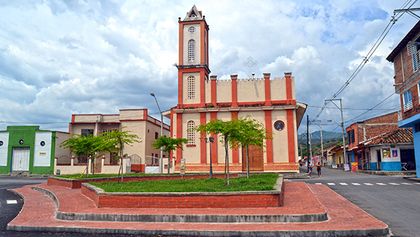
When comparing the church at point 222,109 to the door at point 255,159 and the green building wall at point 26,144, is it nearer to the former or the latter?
the door at point 255,159

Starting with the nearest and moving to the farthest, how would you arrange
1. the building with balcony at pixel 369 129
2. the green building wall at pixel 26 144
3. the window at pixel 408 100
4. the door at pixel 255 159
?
the window at pixel 408 100 < the door at pixel 255 159 < the green building wall at pixel 26 144 < the building with balcony at pixel 369 129

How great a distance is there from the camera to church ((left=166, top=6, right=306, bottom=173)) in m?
34.0

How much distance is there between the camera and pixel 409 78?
87.1ft

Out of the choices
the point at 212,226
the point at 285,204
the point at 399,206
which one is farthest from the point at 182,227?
the point at 399,206

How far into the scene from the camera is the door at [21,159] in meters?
43.9

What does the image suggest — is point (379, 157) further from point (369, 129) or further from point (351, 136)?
point (351, 136)

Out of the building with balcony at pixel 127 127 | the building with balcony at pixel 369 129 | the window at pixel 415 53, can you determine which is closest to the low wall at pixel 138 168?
the building with balcony at pixel 127 127

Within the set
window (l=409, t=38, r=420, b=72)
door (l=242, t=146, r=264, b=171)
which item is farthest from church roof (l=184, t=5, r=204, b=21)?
window (l=409, t=38, r=420, b=72)

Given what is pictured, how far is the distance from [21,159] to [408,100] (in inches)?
1623

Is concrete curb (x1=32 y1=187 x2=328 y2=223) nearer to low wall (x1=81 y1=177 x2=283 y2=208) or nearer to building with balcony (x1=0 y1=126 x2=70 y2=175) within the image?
low wall (x1=81 y1=177 x2=283 y2=208)

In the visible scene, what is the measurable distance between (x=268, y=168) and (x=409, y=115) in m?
12.4

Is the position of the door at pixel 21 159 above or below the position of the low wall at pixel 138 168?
above

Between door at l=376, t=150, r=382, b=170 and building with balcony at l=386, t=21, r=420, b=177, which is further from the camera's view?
door at l=376, t=150, r=382, b=170

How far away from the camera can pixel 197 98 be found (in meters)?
36.1
